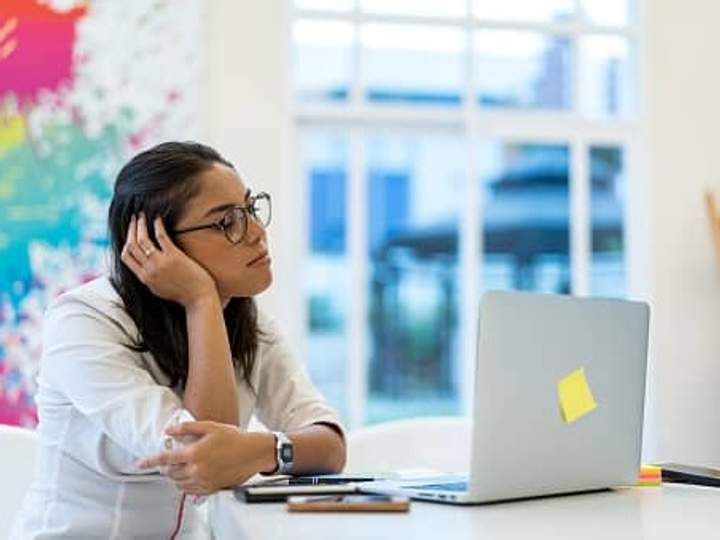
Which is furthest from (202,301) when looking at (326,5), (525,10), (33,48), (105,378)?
(525,10)

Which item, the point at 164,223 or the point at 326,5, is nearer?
the point at 164,223

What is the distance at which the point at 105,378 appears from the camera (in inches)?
65.0

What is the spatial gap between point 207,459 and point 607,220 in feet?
11.1

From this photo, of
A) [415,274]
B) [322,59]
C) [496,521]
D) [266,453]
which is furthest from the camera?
[415,274]

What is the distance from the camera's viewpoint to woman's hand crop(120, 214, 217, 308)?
1.81m

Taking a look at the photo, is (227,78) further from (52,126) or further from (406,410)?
(406,410)

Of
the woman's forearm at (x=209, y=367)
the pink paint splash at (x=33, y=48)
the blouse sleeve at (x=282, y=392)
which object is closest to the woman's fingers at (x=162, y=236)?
the woman's forearm at (x=209, y=367)

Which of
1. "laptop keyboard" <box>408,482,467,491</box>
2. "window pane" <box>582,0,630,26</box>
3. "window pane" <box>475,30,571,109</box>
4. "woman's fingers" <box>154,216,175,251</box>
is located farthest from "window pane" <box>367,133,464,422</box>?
"laptop keyboard" <box>408,482,467,491</box>

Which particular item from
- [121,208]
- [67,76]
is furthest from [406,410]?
[121,208]

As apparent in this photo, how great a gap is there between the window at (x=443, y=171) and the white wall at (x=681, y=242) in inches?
5.2

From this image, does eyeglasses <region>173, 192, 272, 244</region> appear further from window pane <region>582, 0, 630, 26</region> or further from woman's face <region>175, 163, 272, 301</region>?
window pane <region>582, 0, 630, 26</region>

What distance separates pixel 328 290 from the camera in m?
4.34

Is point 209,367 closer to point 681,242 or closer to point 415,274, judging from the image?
point 415,274

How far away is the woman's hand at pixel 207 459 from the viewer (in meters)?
1.47
